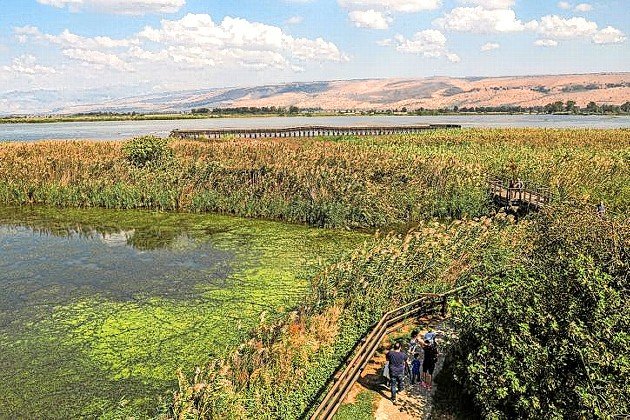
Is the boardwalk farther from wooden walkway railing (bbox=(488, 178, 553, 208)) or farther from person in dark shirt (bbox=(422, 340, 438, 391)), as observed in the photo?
person in dark shirt (bbox=(422, 340, 438, 391))

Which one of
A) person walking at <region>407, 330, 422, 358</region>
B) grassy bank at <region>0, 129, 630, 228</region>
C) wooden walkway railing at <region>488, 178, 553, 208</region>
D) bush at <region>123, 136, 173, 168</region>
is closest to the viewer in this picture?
person walking at <region>407, 330, 422, 358</region>

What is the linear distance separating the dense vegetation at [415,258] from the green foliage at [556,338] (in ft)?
0.12

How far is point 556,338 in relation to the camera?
10930 millimetres

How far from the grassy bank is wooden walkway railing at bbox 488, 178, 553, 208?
0.82 metres

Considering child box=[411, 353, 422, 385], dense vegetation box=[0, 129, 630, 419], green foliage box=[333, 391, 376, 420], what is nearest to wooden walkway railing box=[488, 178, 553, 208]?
dense vegetation box=[0, 129, 630, 419]

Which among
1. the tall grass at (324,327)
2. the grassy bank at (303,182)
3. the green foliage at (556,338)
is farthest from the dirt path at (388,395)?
the grassy bank at (303,182)

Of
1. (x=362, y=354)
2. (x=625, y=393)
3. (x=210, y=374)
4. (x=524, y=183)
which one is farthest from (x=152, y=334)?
(x=524, y=183)

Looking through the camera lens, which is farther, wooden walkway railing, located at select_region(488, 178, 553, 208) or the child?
wooden walkway railing, located at select_region(488, 178, 553, 208)

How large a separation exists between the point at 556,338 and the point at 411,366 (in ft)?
14.0

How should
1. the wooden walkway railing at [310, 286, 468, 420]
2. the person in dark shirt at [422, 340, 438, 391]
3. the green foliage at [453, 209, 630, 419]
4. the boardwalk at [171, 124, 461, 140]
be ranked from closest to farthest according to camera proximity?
the green foliage at [453, 209, 630, 419], the wooden walkway railing at [310, 286, 468, 420], the person in dark shirt at [422, 340, 438, 391], the boardwalk at [171, 124, 461, 140]

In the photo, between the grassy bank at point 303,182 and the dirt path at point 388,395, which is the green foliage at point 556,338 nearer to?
the dirt path at point 388,395

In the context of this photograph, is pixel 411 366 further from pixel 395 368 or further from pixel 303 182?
pixel 303 182

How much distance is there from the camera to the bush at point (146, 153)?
38781mm

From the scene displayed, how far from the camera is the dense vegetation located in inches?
420
